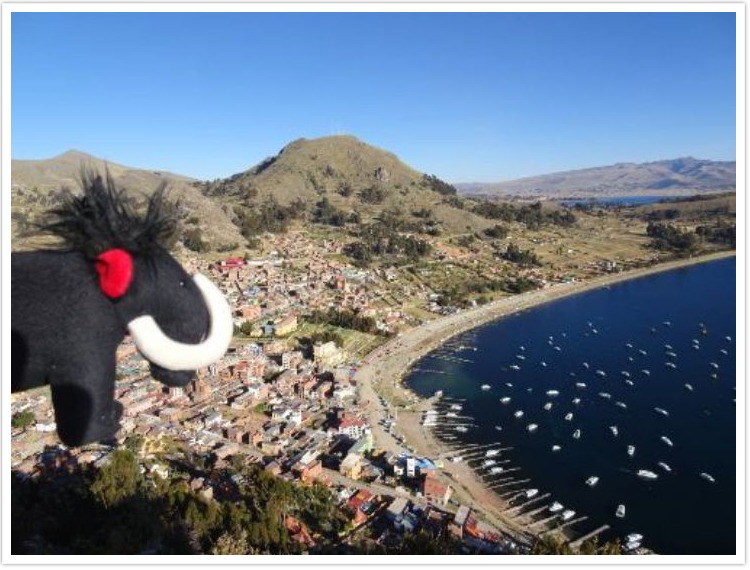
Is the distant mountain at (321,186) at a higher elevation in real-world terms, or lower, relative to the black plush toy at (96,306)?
higher

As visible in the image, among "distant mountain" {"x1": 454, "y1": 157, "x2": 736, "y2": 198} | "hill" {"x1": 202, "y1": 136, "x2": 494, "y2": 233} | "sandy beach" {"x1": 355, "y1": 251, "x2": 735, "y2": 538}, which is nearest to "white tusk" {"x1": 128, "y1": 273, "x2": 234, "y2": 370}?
"sandy beach" {"x1": 355, "y1": 251, "x2": 735, "y2": 538}

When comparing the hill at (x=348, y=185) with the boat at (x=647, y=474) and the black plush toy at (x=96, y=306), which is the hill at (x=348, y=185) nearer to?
the boat at (x=647, y=474)

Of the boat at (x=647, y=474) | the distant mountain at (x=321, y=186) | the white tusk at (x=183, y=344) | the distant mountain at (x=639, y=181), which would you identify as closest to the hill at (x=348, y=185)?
the distant mountain at (x=321, y=186)

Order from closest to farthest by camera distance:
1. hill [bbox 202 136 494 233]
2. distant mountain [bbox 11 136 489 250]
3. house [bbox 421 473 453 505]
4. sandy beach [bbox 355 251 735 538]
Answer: house [bbox 421 473 453 505] < sandy beach [bbox 355 251 735 538] < distant mountain [bbox 11 136 489 250] < hill [bbox 202 136 494 233]

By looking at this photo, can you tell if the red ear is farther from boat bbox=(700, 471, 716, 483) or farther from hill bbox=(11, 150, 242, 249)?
boat bbox=(700, 471, 716, 483)
